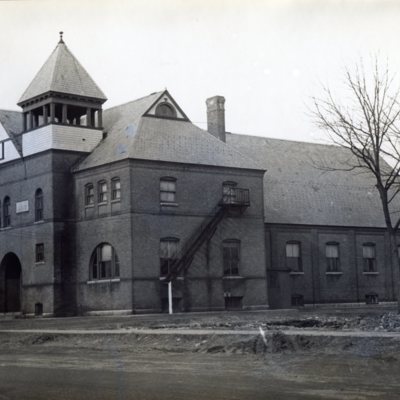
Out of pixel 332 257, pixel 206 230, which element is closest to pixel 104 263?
pixel 206 230

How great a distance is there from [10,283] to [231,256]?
1415 centimetres

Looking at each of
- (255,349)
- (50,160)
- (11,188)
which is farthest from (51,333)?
(11,188)

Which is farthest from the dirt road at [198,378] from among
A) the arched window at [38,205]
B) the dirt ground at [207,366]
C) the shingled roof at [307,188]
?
the shingled roof at [307,188]

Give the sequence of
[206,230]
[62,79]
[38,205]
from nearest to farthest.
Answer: [206,230], [62,79], [38,205]

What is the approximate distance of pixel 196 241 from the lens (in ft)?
145

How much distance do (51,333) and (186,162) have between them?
18.7 m

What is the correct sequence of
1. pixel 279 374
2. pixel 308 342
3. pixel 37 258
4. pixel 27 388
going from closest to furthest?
1. pixel 27 388
2. pixel 279 374
3. pixel 308 342
4. pixel 37 258

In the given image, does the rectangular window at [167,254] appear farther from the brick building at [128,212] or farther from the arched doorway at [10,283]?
the arched doorway at [10,283]

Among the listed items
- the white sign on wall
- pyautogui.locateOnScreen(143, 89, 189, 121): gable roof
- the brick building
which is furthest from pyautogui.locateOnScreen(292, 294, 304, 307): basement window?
the white sign on wall

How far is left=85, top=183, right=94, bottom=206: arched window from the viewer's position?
4489 cm

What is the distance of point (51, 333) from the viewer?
27.4 m

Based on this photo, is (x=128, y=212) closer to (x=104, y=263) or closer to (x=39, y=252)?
(x=104, y=263)

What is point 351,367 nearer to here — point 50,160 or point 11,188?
point 50,160

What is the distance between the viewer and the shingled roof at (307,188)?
176 ft
